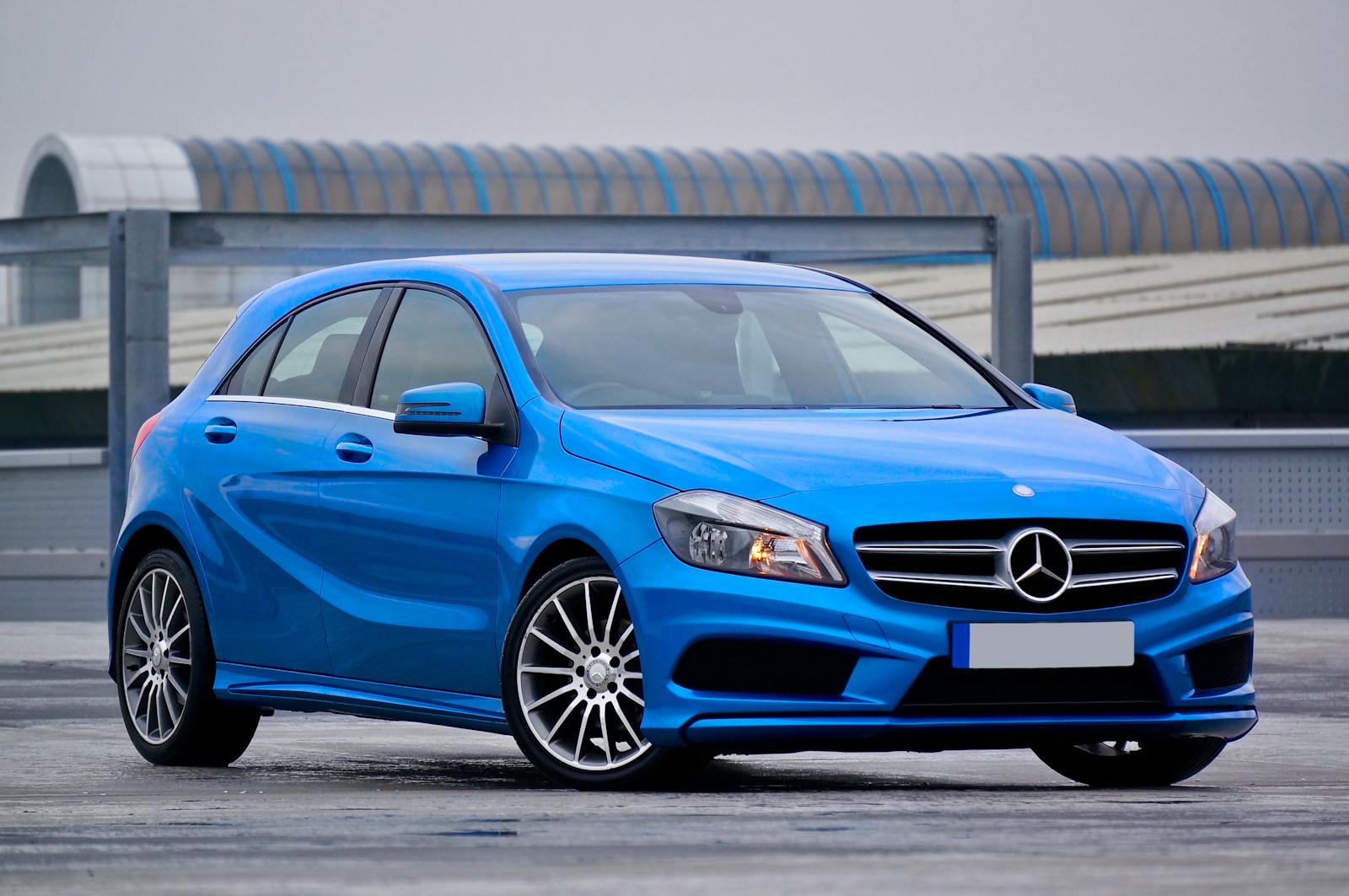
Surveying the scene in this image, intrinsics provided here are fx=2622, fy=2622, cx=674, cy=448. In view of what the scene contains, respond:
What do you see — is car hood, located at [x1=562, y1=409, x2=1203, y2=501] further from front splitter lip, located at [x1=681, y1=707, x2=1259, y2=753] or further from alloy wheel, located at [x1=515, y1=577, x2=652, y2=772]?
front splitter lip, located at [x1=681, y1=707, x2=1259, y2=753]

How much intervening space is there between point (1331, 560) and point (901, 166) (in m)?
33.7

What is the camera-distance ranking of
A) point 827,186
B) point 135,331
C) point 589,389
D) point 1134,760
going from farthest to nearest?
point 827,186, point 135,331, point 1134,760, point 589,389

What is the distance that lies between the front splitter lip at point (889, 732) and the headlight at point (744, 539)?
0.38 metres

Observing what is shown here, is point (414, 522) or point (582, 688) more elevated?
point (414, 522)

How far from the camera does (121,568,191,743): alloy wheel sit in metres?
8.73

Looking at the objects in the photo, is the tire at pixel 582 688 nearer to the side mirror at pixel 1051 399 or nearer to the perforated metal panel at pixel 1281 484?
the side mirror at pixel 1051 399

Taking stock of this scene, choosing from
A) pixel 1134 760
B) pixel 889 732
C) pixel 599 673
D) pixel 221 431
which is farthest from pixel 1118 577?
pixel 221 431

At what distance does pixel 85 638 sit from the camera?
55.8 feet

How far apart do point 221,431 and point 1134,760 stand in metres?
3.16

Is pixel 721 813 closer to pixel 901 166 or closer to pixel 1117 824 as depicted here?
pixel 1117 824

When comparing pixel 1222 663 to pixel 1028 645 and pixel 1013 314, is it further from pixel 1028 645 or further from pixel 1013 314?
pixel 1013 314

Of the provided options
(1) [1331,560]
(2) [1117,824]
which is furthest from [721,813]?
(1) [1331,560]

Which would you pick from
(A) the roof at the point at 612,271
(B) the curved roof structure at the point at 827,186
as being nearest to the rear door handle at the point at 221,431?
(A) the roof at the point at 612,271

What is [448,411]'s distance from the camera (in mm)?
7332
